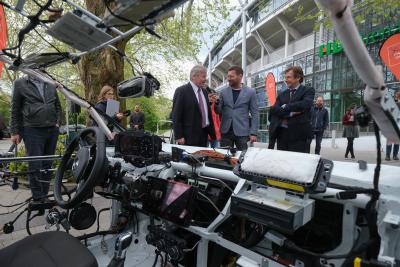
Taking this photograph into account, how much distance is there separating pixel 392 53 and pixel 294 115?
2584 mm

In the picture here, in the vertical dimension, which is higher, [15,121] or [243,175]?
[15,121]

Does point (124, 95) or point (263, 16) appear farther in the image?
point (263, 16)

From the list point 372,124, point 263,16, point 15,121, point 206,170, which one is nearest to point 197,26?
point 15,121

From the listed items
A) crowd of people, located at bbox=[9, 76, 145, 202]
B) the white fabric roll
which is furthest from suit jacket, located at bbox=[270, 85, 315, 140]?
the white fabric roll

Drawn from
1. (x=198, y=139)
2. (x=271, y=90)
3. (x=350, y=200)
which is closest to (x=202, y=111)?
(x=198, y=139)

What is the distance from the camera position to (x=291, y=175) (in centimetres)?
128

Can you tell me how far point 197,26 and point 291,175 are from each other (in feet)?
36.7

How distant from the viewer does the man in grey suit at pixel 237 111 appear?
4.43 meters

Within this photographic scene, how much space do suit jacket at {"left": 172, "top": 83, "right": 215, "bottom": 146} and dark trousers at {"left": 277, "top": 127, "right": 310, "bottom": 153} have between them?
1213 mm

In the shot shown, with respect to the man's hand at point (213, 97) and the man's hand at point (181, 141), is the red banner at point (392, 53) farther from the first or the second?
the man's hand at point (181, 141)

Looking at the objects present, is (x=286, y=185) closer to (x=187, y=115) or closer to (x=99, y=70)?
(x=187, y=115)

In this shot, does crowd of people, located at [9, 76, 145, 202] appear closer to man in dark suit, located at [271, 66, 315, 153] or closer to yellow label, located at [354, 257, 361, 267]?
man in dark suit, located at [271, 66, 315, 153]

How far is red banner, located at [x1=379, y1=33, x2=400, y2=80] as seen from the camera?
5.00 meters

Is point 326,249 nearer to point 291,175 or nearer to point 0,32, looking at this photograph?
point 291,175
